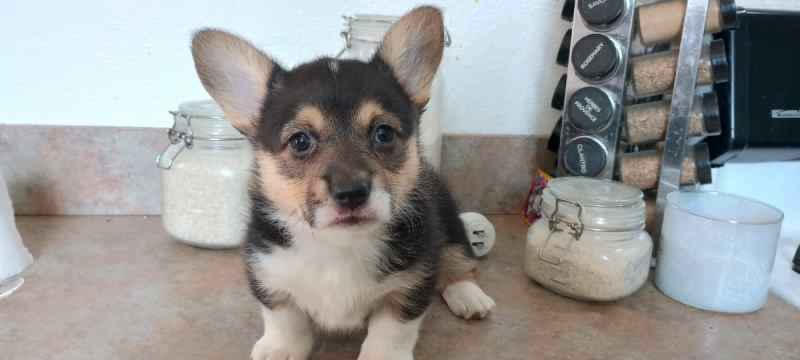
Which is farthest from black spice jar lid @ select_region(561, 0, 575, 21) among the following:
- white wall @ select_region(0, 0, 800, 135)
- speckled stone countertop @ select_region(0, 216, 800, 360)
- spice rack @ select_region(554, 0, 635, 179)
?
speckled stone countertop @ select_region(0, 216, 800, 360)

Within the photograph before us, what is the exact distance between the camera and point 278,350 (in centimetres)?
100

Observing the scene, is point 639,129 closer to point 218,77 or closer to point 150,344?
point 218,77

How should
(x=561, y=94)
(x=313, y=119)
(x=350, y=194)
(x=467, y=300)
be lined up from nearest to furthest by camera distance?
(x=350, y=194) → (x=313, y=119) → (x=467, y=300) → (x=561, y=94)

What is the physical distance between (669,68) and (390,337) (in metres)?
0.95

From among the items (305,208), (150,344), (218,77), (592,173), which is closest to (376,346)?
(305,208)

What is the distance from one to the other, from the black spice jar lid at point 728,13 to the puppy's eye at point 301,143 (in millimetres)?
1048

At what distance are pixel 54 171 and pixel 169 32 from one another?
0.54m

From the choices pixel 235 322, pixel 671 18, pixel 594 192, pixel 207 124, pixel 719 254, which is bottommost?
pixel 235 322

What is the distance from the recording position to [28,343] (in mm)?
1033

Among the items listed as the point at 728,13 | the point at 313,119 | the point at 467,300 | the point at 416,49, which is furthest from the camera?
the point at 728,13

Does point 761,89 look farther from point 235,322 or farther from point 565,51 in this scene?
point 235,322

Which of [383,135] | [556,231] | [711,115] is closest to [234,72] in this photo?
[383,135]

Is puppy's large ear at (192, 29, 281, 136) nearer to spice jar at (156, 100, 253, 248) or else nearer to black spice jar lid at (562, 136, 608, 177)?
spice jar at (156, 100, 253, 248)

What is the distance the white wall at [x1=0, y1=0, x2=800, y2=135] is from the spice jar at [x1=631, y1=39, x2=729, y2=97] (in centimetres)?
34
